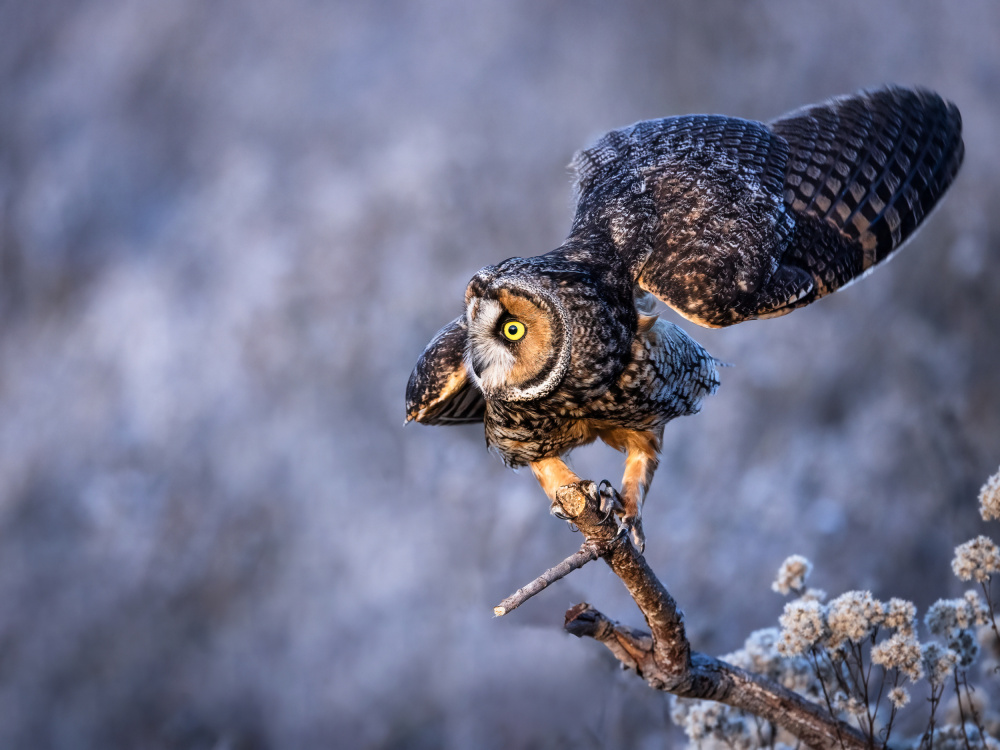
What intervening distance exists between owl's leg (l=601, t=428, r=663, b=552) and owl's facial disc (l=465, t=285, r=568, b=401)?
419mm

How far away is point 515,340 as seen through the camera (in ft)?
5.44

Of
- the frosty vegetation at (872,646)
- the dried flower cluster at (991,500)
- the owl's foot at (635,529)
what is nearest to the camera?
the dried flower cluster at (991,500)

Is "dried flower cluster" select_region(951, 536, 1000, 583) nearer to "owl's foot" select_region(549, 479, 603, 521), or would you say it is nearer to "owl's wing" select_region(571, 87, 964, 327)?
"owl's wing" select_region(571, 87, 964, 327)

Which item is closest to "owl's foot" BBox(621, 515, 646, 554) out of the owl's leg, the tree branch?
the owl's leg

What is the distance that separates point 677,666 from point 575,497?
560 mm

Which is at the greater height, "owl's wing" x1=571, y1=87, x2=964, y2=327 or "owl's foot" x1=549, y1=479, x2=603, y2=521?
"owl's wing" x1=571, y1=87, x2=964, y2=327

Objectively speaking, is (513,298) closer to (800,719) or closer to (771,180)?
(771,180)

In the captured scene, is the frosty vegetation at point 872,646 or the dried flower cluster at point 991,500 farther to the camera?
the frosty vegetation at point 872,646

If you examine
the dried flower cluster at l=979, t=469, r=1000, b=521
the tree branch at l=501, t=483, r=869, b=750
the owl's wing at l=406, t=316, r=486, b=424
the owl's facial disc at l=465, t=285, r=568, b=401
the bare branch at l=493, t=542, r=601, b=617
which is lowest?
Answer: the bare branch at l=493, t=542, r=601, b=617

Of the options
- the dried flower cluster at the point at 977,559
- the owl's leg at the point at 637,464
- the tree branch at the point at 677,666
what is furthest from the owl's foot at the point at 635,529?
the dried flower cluster at the point at 977,559

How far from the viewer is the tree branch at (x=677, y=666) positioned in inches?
70.9

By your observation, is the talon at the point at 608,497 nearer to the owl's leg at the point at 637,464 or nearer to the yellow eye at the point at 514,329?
the owl's leg at the point at 637,464

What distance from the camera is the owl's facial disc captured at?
1618 millimetres

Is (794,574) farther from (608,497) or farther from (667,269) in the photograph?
(667,269)
